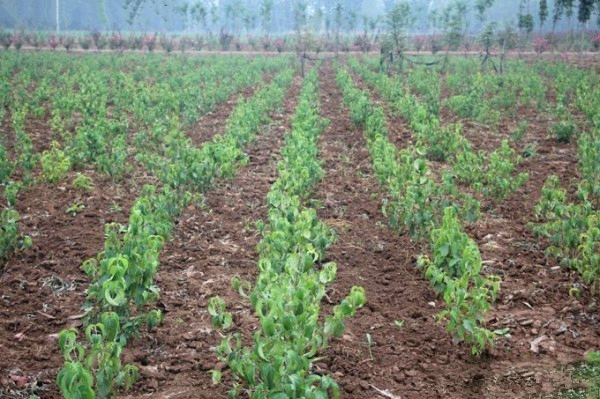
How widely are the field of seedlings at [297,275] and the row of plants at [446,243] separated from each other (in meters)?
0.02

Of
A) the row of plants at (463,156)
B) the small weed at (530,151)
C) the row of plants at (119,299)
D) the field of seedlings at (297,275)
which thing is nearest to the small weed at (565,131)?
the field of seedlings at (297,275)

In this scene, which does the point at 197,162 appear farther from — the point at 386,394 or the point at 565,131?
the point at 565,131

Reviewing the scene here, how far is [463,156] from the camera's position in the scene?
837cm

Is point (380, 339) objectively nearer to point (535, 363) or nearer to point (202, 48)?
point (535, 363)

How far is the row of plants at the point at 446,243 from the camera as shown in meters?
4.43

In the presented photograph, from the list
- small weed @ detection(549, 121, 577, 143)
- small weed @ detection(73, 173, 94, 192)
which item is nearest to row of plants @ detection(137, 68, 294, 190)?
small weed @ detection(73, 173, 94, 192)

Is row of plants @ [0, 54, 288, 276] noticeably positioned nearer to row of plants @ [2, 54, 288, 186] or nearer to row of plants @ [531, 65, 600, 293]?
row of plants @ [2, 54, 288, 186]

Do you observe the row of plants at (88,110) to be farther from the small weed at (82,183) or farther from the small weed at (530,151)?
the small weed at (530,151)

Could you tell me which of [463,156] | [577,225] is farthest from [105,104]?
[577,225]

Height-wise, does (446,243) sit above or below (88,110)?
below

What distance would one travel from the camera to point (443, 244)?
5016mm

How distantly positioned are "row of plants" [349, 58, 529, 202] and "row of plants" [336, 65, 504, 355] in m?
0.35

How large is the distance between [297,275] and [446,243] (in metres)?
1.18

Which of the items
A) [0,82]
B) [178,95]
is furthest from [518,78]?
[0,82]
